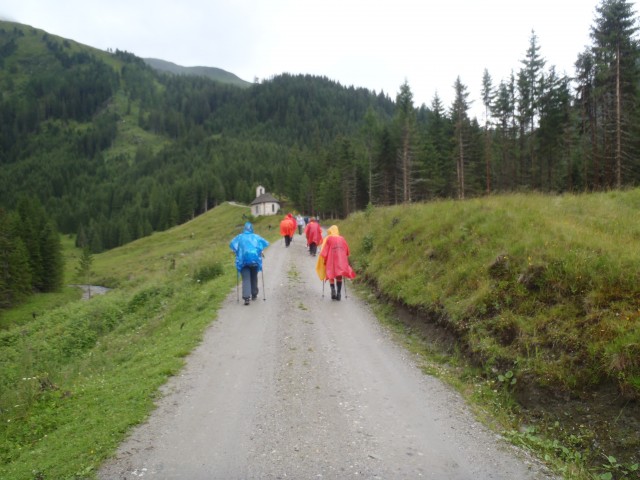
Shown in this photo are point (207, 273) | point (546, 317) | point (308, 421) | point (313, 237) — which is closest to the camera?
point (308, 421)

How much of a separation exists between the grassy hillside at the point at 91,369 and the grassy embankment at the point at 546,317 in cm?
520

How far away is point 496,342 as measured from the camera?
736 cm

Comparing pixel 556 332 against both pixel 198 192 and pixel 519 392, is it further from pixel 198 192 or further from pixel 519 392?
pixel 198 192

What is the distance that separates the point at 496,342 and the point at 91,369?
9.53m

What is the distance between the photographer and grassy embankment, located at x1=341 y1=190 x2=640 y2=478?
5188mm

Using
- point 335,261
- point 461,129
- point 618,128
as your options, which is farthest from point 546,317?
point 461,129

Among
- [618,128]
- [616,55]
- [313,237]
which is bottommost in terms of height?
[313,237]

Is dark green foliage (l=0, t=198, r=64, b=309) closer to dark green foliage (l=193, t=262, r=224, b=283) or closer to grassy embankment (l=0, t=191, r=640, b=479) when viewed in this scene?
dark green foliage (l=193, t=262, r=224, b=283)

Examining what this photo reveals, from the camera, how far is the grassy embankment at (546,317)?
5.19m

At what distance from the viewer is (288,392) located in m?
6.46

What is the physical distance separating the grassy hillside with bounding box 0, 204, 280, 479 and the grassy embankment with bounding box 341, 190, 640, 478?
520cm

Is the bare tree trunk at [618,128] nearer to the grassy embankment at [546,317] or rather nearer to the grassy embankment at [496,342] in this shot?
the grassy embankment at [496,342]

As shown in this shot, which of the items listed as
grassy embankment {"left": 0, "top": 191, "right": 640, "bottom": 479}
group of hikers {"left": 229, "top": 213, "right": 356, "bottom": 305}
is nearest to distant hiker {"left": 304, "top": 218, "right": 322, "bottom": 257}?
grassy embankment {"left": 0, "top": 191, "right": 640, "bottom": 479}

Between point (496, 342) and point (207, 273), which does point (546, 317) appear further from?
point (207, 273)
